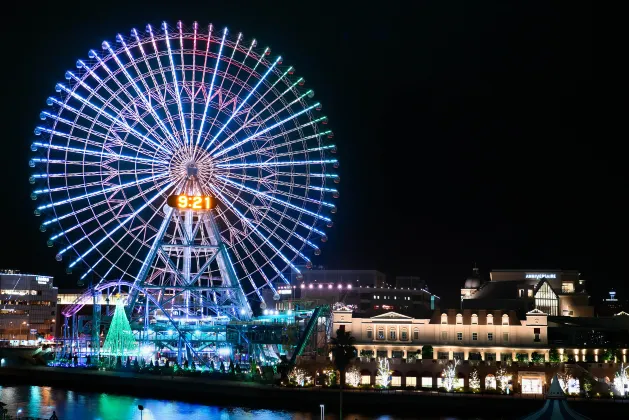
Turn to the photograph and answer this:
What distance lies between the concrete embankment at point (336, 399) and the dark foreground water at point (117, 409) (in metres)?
2.58

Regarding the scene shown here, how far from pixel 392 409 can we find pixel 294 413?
928cm

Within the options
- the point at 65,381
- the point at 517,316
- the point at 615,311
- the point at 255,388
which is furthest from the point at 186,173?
the point at 615,311

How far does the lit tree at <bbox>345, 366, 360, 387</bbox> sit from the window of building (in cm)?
4663

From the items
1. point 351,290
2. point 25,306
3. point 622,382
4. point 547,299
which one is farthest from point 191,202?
point 25,306

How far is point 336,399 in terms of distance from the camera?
3260 inches

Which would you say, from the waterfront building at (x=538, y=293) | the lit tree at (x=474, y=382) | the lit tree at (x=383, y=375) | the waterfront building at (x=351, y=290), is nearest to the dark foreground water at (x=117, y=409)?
the lit tree at (x=383, y=375)

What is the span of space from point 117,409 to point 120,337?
76.7 feet

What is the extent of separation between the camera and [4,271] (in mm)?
170875

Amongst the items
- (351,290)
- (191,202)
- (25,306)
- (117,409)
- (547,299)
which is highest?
(191,202)

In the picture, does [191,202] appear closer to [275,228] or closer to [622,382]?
[275,228]

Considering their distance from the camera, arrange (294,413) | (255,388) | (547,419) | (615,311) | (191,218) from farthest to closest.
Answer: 1. (615,311)
2. (191,218)
3. (255,388)
4. (294,413)
5. (547,419)

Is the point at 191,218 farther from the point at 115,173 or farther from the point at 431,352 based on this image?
the point at 431,352

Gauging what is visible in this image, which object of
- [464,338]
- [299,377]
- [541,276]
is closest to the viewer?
[299,377]

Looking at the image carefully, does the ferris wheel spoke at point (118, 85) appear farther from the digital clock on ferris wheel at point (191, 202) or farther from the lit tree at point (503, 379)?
the lit tree at point (503, 379)
